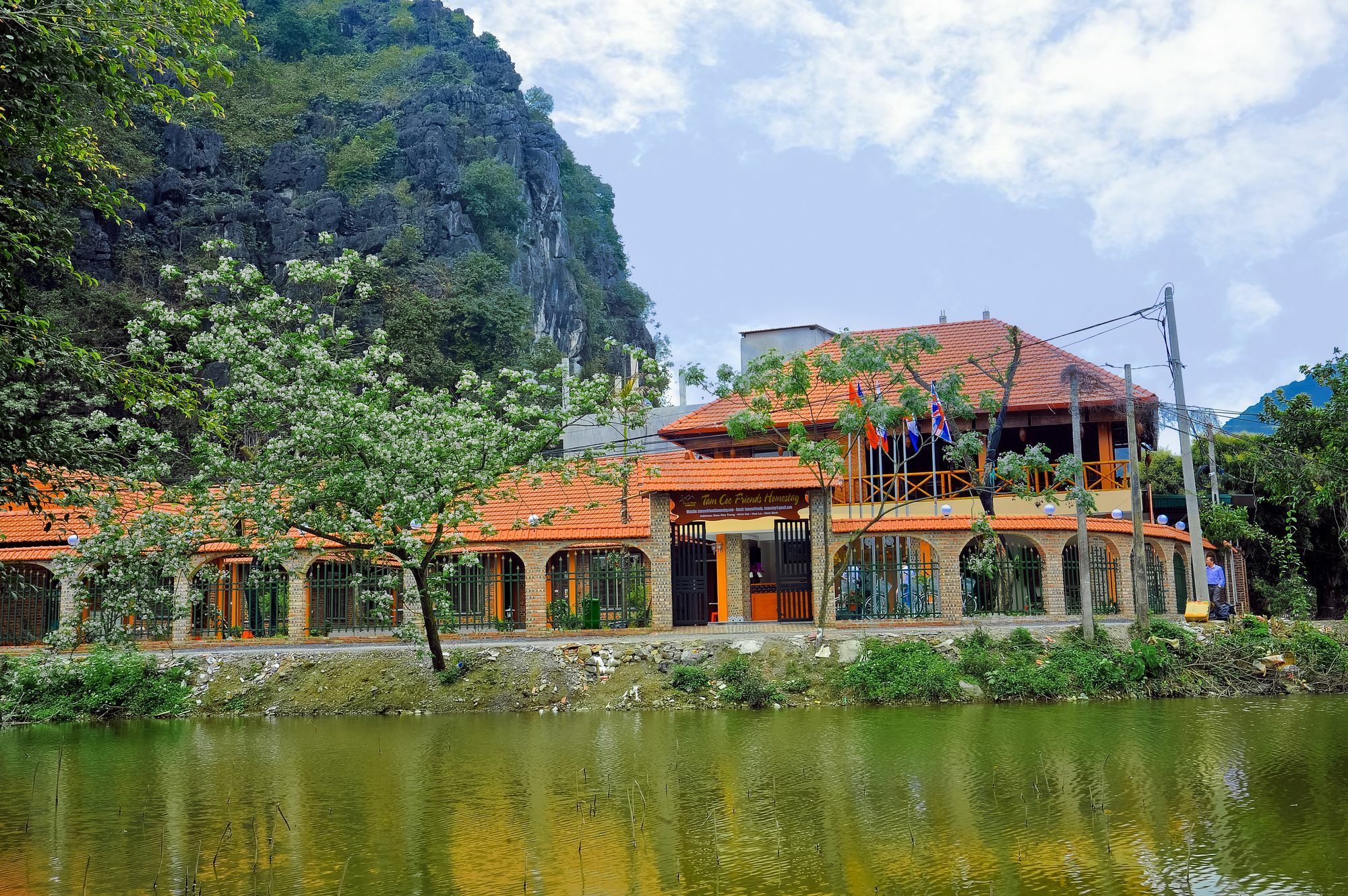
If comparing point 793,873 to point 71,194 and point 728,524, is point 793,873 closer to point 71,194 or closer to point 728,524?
point 71,194

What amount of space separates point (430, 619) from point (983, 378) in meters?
18.6

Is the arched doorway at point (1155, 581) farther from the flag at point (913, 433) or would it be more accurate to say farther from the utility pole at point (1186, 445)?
the flag at point (913, 433)

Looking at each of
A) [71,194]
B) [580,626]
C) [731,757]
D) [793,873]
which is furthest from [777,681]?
[71,194]

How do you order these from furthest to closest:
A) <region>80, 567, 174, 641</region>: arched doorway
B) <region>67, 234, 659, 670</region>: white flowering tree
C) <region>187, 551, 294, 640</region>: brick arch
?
<region>187, 551, 294, 640</region>: brick arch
<region>80, 567, 174, 641</region>: arched doorway
<region>67, 234, 659, 670</region>: white flowering tree

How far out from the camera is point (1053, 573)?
23.5m

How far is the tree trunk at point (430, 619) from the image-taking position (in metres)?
20.6

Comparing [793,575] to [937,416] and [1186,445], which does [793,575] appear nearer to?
[937,416]

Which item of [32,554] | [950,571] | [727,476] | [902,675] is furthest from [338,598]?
[950,571]

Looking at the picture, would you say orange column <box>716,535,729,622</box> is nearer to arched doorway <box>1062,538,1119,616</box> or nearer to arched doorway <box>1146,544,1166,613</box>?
arched doorway <box>1062,538,1119,616</box>

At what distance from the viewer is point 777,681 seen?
20453mm

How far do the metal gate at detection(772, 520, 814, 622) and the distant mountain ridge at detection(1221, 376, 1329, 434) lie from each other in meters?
11.0

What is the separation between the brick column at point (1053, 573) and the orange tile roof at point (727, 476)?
490 centimetres

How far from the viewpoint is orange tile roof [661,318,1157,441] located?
30.7 m

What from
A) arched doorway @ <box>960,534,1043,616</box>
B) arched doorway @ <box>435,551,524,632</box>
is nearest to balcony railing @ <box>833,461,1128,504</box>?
arched doorway @ <box>960,534,1043,616</box>
